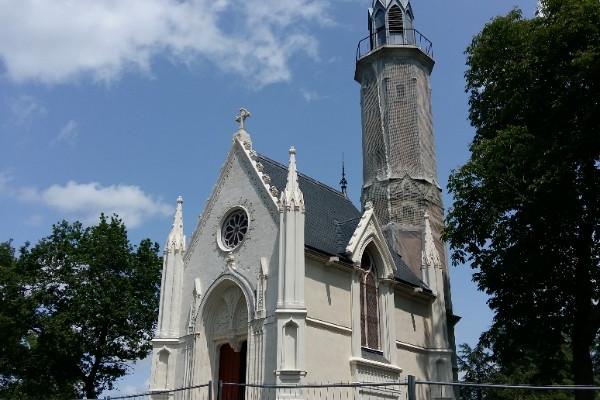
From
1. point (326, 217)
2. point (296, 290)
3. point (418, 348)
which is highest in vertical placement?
point (326, 217)

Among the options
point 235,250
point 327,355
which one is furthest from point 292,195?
point 327,355

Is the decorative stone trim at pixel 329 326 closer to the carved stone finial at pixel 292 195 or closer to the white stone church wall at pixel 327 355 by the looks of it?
the white stone church wall at pixel 327 355

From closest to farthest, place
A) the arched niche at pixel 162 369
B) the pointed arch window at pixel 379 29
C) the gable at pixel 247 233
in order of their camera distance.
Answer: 1. the gable at pixel 247 233
2. the arched niche at pixel 162 369
3. the pointed arch window at pixel 379 29

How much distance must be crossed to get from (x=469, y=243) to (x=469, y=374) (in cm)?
2649

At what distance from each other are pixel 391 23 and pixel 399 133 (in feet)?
23.8

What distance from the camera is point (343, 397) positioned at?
71.3 feet

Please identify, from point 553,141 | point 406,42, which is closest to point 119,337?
point 406,42

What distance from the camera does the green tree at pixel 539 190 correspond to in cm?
2148

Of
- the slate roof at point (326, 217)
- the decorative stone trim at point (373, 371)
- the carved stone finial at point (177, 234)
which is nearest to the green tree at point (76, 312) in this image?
Answer: the carved stone finial at point (177, 234)

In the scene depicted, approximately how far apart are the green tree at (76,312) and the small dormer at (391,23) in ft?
61.0

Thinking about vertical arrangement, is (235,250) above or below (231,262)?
above

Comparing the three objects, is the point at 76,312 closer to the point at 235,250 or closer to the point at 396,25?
the point at 235,250

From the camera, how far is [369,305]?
2558 cm

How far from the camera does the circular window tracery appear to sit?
2545 centimetres
